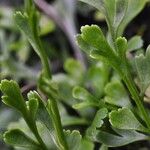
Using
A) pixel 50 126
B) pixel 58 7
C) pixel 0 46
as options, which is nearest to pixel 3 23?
pixel 0 46

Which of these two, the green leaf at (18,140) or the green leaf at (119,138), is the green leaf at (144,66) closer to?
the green leaf at (119,138)

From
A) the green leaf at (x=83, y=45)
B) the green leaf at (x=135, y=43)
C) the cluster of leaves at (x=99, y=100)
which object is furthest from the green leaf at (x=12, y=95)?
the green leaf at (x=135, y=43)

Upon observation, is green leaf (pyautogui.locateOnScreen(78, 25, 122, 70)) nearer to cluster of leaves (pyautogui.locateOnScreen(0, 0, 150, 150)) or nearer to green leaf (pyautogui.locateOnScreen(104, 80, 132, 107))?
cluster of leaves (pyautogui.locateOnScreen(0, 0, 150, 150))

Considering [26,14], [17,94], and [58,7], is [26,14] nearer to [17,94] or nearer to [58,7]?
[17,94]

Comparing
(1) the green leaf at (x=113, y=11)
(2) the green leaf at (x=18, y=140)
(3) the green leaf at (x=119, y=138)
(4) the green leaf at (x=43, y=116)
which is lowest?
(3) the green leaf at (x=119, y=138)

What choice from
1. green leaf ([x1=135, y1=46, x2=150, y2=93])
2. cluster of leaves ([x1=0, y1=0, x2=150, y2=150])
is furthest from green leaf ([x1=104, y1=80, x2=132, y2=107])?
green leaf ([x1=135, y1=46, x2=150, y2=93])

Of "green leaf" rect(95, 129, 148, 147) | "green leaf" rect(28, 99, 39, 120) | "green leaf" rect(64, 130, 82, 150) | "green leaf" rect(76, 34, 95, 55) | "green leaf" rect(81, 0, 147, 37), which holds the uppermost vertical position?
"green leaf" rect(81, 0, 147, 37)
